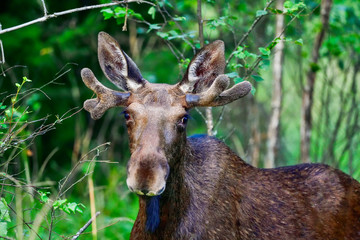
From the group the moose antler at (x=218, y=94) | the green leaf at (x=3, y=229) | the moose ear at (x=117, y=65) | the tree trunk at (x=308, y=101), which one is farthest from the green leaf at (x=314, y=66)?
the green leaf at (x=3, y=229)

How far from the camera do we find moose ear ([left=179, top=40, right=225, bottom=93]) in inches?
207

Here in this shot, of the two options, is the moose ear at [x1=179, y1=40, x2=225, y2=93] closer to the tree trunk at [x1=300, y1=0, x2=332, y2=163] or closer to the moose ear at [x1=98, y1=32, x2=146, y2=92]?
the moose ear at [x1=98, y1=32, x2=146, y2=92]

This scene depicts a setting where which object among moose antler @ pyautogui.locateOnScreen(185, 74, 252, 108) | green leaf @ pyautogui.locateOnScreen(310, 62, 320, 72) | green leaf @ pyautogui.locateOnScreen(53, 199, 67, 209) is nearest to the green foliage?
green leaf @ pyautogui.locateOnScreen(53, 199, 67, 209)

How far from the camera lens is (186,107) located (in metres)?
5.04

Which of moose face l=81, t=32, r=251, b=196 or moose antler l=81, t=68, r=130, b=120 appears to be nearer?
moose face l=81, t=32, r=251, b=196

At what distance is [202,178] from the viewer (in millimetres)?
5375

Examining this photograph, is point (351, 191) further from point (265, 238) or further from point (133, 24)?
point (133, 24)

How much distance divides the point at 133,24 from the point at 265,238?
6.31 meters

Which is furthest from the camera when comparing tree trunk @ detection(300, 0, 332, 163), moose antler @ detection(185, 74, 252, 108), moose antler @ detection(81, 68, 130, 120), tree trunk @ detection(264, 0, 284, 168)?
tree trunk @ detection(264, 0, 284, 168)

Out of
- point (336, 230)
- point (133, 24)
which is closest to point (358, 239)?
point (336, 230)

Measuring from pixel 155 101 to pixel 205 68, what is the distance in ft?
2.21

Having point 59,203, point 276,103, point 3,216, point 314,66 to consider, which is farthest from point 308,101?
point 3,216

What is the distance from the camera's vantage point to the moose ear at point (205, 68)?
17.3 feet

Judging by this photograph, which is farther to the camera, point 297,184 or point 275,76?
point 275,76
